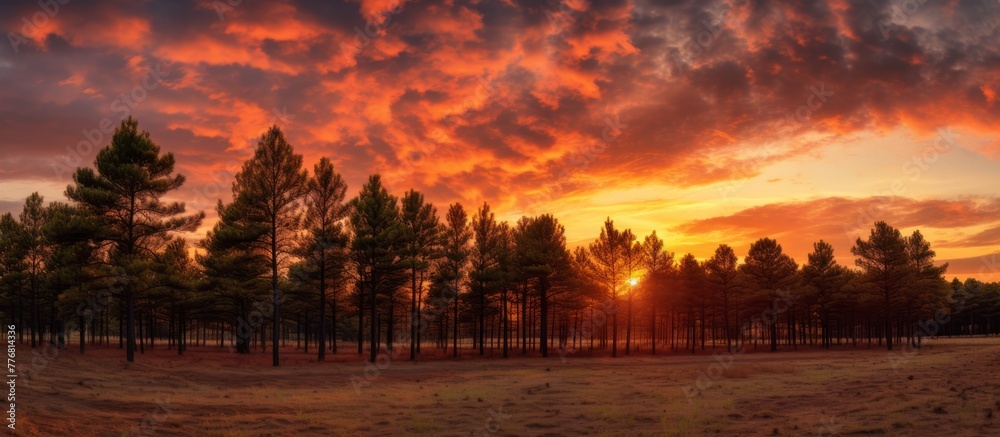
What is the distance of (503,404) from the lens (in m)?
22.1

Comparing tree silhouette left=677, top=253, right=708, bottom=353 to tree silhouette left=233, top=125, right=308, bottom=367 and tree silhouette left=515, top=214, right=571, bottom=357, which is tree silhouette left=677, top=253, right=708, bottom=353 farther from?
tree silhouette left=233, top=125, right=308, bottom=367

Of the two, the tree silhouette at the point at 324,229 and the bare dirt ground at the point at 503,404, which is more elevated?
the tree silhouette at the point at 324,229

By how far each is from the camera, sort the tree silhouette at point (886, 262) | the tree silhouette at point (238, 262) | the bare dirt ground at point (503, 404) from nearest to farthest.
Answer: the bare dirt ground at point (503, 404)
the tree silhouette at point (238, 262)
the tree silhouette at point (886, 262)

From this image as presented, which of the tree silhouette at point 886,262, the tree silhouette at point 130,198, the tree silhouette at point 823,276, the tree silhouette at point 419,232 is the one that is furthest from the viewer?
the tree silhouette at point 823,276

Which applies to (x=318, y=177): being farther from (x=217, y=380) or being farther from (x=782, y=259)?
(x=782, y=259)

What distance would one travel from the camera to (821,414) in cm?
1775

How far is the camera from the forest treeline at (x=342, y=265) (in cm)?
3747

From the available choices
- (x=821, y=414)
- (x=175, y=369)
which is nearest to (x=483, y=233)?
(x=175, y=369)

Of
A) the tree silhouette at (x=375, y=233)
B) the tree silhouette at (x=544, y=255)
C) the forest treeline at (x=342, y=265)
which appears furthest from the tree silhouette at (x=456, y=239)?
the tree silhouette at (x=375, y=233)

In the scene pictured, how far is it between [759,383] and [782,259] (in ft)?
181

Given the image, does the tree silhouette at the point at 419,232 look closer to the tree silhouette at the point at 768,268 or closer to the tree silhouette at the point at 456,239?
the tree silhouette at the point at 456,239

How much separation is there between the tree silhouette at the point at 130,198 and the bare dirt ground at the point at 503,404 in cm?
825

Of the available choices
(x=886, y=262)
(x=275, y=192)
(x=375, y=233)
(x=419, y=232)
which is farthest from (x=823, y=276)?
(x=275, y=192)

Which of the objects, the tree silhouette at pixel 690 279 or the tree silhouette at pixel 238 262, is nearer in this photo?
the tree silhouette at pixel 238 262
